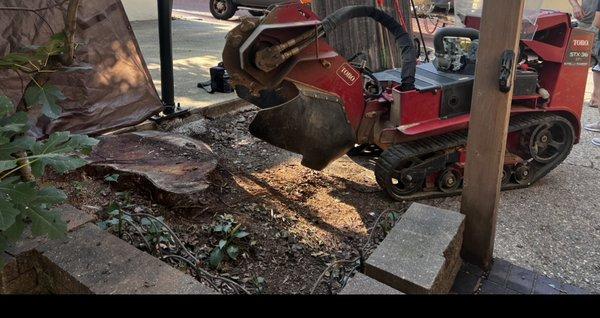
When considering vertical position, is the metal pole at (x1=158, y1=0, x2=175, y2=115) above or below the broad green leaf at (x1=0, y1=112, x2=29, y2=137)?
below

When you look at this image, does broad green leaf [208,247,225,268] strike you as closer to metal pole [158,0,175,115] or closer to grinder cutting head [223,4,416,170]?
grinder cutting head [223,4,416,170]

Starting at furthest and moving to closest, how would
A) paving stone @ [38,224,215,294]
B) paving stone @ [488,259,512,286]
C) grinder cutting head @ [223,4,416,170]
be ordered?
grinder cutting head @ [223,4,416,170]
paving stone @ [488,259,512,286]
paving stone @ [38,224,215,294]

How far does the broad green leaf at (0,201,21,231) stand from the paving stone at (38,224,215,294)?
0.48 meters

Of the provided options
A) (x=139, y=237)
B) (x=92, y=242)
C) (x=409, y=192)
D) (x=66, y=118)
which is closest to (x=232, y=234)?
(x=139, y=237)

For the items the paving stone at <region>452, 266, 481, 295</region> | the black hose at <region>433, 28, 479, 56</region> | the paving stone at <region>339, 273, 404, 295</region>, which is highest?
the black hose at <region>433, 28, 479, 56</region>

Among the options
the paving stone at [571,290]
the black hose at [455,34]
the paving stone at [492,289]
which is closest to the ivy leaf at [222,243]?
the paving stone at [492,289]

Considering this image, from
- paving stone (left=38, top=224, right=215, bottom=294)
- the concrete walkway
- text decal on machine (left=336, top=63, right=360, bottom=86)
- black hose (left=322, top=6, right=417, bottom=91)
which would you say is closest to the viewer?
paving stone (left=38, top=224, right=215, bottom=294)

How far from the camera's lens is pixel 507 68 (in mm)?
2352

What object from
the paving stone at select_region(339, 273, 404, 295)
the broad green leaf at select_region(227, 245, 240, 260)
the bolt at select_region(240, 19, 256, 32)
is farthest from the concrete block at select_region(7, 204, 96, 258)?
the bolt at select_region(240, 19, 256, 32)

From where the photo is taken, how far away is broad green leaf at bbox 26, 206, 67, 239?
1.61m

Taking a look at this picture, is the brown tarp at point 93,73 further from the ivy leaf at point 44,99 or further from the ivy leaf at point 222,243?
the ivy leaf at point 44,99

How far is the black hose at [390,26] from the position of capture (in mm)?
3488

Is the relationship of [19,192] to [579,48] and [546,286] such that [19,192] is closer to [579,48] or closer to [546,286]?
[546,286]
